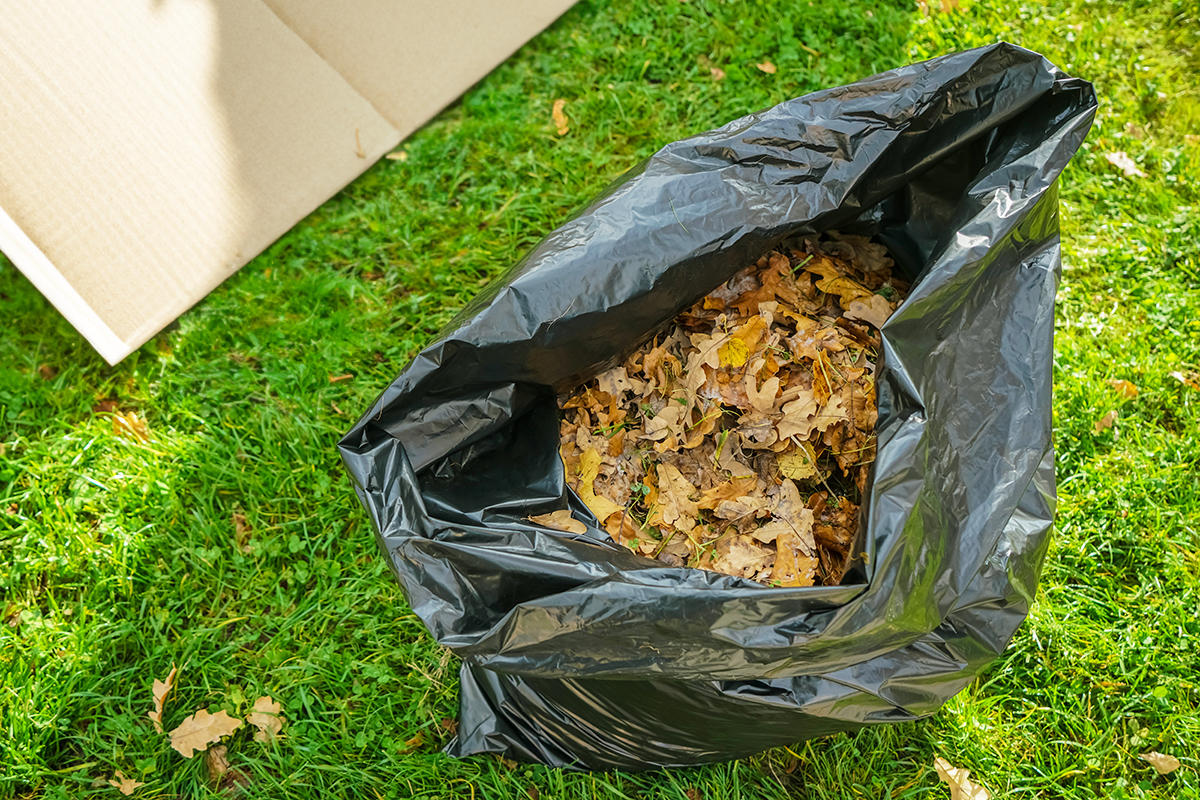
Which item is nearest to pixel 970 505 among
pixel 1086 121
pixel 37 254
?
pixel 1086 121

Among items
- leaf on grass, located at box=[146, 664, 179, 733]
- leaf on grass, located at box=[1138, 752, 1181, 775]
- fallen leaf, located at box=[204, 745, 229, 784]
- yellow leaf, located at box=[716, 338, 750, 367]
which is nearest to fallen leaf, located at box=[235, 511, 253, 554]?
leaf on grass, located at box=[146, 664, 179, 733]

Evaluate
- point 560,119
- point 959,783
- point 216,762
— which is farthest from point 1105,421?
point 216,762

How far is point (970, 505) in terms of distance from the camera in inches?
42.6

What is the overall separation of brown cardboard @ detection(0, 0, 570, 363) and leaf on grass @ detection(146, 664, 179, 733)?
877mm

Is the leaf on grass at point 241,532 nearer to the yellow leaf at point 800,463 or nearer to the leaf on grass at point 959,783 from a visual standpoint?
the yellow leaf at point 800,463

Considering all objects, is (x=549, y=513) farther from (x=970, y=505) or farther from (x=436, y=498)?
(x=970, y=505)

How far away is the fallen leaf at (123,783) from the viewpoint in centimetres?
161

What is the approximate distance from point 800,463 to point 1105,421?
1157mm

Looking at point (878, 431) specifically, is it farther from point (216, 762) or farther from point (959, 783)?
point (216, 762)

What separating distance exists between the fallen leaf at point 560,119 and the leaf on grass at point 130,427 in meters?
1.48

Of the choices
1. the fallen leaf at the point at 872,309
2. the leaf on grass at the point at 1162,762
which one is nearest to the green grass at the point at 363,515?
the leaf on grass at the point at 1162,762

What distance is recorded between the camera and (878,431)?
1.07 meters

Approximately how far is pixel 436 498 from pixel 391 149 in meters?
1.42

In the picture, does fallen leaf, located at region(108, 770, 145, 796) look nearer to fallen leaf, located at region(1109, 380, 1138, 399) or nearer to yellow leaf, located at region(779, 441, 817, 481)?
yellow leaf, located at region(779, 441, 817, 481)
